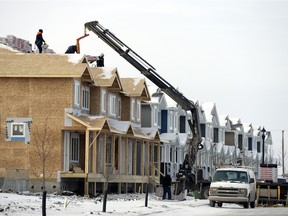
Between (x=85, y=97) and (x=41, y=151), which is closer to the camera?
(x=41, y=151)

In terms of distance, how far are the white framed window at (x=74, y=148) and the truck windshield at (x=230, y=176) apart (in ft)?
38.3

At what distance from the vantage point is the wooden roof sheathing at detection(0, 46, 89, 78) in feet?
173

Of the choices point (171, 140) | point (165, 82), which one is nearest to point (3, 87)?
point (165, 82)

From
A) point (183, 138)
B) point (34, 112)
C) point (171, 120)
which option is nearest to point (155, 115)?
point (171, 120)

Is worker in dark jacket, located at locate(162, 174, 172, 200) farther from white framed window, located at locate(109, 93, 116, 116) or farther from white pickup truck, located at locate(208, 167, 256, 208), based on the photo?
white framed window, located at locate(109, 93, 116, 116)

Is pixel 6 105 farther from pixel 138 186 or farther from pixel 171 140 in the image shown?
pixel 171 140

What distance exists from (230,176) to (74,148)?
510 inches

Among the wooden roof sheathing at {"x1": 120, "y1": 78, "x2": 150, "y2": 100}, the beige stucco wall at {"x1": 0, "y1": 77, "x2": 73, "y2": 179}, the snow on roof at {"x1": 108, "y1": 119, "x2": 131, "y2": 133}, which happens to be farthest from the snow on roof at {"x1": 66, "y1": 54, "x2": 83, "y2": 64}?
the wooden roof sheathing at {"x1": 120, "y1": 78, "x2": 150, "y2": 100}

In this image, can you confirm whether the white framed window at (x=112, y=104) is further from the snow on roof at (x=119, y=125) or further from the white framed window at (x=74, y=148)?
the white framed window at (x=74, y=148)

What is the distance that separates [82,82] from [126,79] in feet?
39.2

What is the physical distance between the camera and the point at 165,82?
181 ft

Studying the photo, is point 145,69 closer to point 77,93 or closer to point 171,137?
point 77,93

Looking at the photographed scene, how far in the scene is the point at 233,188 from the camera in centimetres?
4519

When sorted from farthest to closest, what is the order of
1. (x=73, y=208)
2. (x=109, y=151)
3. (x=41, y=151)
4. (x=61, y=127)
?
(x=109, y=151) → (x=61, y=127) → (x=41, y=151) → (x=73, y=208)
